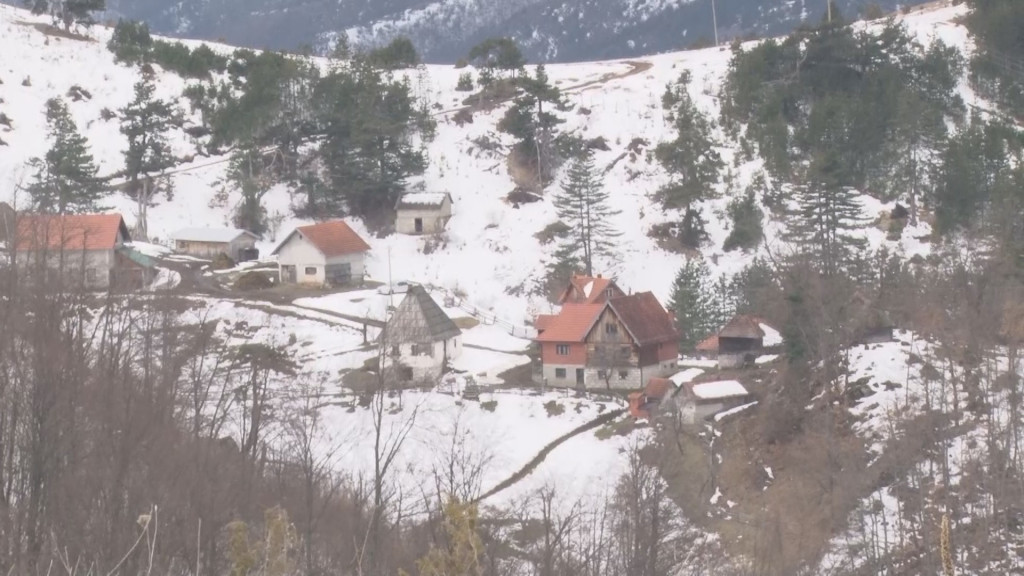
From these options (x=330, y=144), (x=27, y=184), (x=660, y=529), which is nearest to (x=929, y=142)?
(x=330, y=144)

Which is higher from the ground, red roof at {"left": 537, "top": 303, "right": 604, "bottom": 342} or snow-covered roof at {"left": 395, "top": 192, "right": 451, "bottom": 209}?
snow-covered roof at {"left": 395, "top": 192, "right": 451, "bottom": 209}

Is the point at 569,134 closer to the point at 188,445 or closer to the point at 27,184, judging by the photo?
the point at 27,184

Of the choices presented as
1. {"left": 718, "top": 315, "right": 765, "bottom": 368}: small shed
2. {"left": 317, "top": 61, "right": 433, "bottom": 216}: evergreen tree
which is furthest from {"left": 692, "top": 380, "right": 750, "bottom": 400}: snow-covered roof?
{"left": 317, "top": 61, "right": 433, "bottom": 216}: evergreen tree

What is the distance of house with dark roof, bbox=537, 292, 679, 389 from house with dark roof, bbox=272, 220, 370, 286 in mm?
8704

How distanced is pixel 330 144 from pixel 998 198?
21.2m

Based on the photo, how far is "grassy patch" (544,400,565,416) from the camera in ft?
97.6

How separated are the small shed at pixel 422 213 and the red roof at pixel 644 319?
10.9 m

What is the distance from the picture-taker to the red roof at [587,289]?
34781 mm

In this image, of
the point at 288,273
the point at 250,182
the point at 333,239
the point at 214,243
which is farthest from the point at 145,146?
the point at 333,239

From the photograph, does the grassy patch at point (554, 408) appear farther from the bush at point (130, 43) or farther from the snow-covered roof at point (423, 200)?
the bush at point (130, 43)

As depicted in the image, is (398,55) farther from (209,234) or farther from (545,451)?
(545,451)

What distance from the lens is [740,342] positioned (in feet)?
106

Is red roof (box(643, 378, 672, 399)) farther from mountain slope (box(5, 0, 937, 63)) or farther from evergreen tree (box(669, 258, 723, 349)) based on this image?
mountain slope (box(5, 0, 937, 63))

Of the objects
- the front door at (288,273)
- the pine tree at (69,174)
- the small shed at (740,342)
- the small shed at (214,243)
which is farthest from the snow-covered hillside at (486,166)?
the small shed at (740,342)
